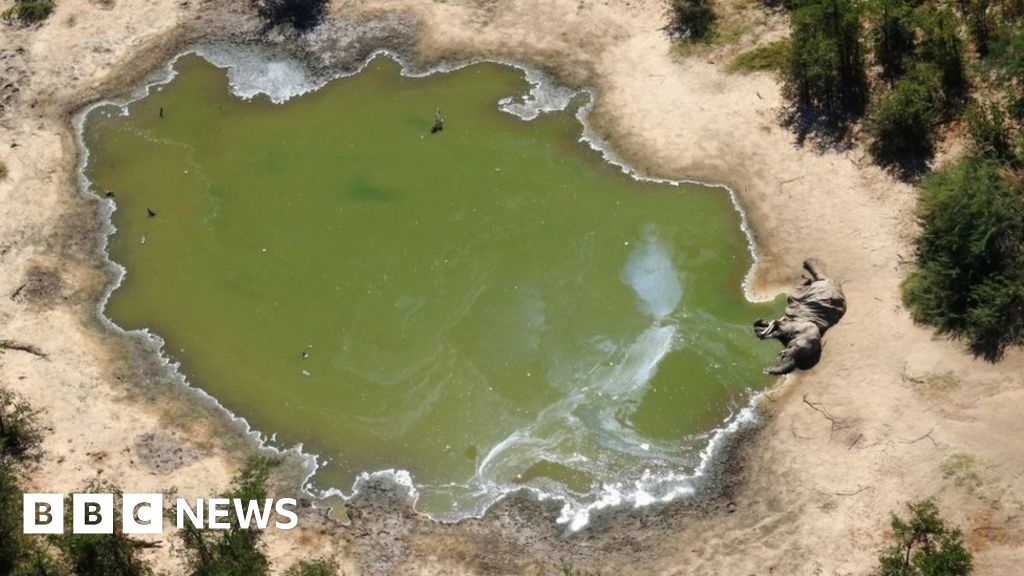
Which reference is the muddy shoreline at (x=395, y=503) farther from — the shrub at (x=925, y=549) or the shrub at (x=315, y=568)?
the shrub at (x=925, y=549)

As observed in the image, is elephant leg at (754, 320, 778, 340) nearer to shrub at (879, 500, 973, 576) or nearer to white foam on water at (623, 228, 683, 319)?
white foam on water at (623, 228, 683, 319)

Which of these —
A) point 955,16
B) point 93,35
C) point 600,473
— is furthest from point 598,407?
point 93,35

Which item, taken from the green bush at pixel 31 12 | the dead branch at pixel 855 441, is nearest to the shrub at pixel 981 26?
the dead branch at pixel 855 441

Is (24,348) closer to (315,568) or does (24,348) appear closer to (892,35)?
(315,568)

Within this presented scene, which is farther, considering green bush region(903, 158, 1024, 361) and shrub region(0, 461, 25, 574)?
green bush region(903, 158, 1024, 361)

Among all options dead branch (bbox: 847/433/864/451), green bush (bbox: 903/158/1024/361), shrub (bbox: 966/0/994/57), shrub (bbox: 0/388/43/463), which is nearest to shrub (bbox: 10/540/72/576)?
shrub (bbox: 0/388/43/463)

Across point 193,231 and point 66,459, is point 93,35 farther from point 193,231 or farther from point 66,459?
point 66,459
